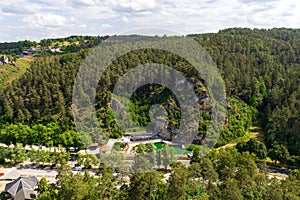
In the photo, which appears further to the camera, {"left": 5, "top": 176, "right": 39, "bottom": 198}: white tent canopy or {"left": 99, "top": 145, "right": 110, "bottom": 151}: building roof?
{"left": 99, "top": 145, "right": 110, "bottom": 151}: building roof

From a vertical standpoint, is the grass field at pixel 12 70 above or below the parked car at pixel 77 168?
above

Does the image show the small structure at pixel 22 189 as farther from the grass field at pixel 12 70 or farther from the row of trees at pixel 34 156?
the grass field at pixel 12 70

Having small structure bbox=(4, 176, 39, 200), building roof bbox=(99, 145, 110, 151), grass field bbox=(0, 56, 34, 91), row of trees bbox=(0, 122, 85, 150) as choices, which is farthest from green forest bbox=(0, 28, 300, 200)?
grass field bbox=(0, 56, 34, 91)

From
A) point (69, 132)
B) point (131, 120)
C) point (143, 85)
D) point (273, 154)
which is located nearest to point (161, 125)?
point (131, 120)

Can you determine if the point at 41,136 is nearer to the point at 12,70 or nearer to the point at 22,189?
the point at 22,189

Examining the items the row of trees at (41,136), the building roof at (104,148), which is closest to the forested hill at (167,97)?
the row of trees at (41,136)

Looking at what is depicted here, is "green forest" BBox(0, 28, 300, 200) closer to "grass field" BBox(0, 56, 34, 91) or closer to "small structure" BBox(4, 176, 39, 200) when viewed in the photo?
"small structure" BBox(4, 176, 39, 200)

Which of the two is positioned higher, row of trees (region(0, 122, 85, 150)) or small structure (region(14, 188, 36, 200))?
row of trees (region(0, 122, 85, 150))
